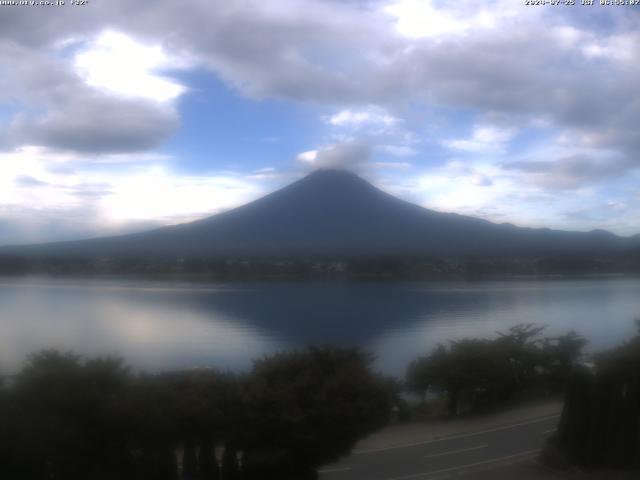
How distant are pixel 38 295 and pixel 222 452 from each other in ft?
70.6

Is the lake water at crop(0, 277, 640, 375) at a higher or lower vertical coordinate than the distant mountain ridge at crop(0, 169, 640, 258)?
lower

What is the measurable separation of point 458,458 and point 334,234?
30817 mm

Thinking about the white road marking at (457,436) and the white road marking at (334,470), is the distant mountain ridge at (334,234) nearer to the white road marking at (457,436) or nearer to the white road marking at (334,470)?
the white road marking at (457,436)

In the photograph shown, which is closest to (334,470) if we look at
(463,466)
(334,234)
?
(463,466)

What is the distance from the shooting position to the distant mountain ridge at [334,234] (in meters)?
32.2

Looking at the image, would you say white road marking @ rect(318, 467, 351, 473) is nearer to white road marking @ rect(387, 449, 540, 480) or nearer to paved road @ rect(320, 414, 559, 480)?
paved road @ rect(320, 414, 559, 480)

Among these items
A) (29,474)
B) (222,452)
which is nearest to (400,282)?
(222,452)

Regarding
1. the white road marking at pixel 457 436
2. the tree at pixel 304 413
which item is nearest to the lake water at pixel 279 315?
the tree at pixel 304 413

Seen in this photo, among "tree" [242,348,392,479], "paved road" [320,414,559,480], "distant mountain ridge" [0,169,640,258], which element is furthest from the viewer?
"distant mountain ridge" [0,169,640,258]

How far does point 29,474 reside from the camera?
689cm

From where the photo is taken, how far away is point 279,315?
69.6ft

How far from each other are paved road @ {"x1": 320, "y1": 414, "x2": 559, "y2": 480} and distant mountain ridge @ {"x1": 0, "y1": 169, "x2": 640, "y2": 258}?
57.5 feet

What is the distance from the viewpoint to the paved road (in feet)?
28.8

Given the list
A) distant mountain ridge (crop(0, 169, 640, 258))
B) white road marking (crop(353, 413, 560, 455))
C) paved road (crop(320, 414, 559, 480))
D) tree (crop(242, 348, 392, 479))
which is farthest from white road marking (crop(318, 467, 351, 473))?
distant mountain ridge (crop(0, 169, 640, 258))
